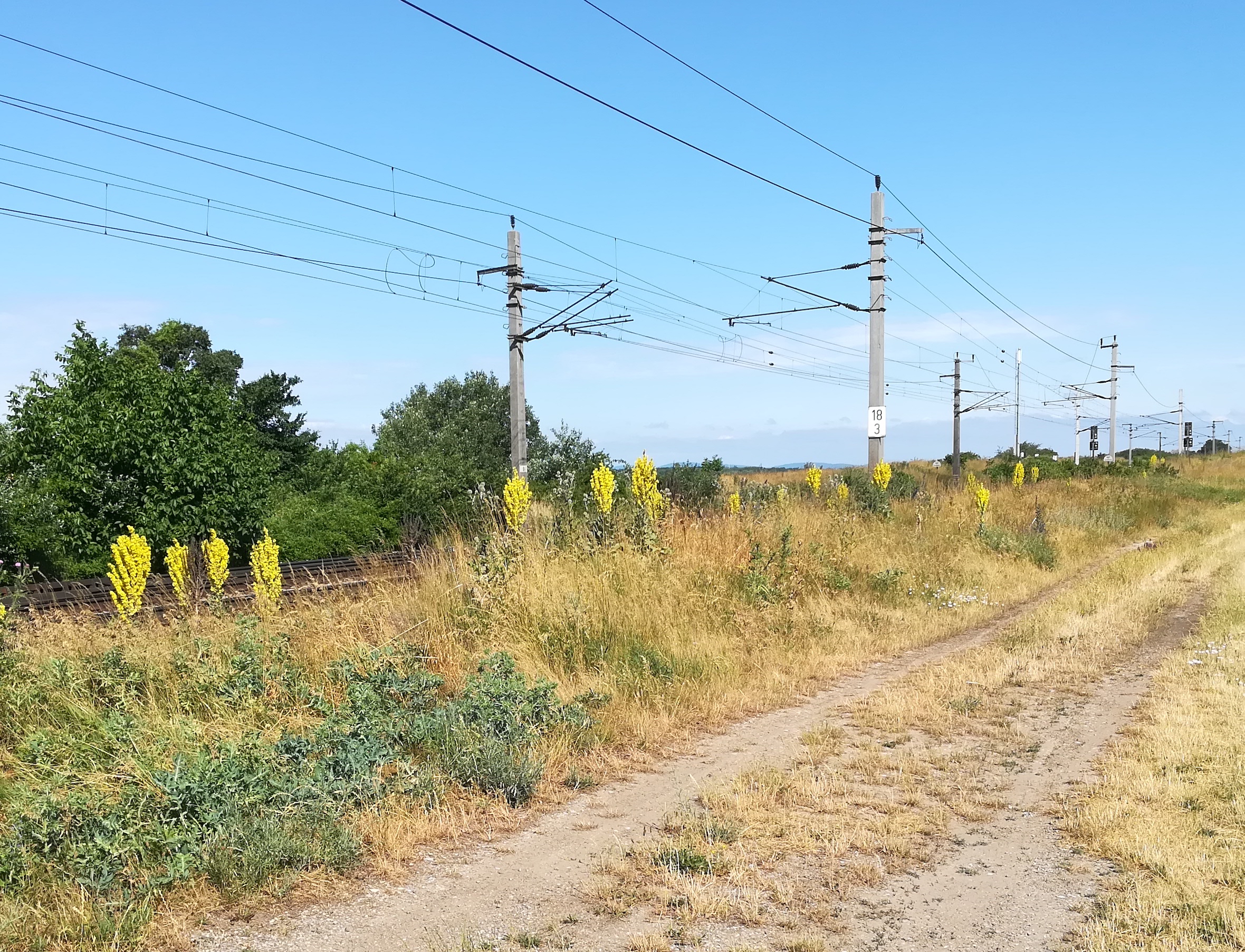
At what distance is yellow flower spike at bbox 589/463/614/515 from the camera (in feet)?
33.2

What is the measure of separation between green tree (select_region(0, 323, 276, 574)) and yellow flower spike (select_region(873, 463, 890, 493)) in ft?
40.0

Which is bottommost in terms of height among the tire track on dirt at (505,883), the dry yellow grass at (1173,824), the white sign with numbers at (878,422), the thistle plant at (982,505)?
the tire track on dirt at (505,883)

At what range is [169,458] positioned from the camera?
1731 cm

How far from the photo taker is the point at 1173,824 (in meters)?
4.39

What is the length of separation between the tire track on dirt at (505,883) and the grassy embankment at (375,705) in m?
0.18

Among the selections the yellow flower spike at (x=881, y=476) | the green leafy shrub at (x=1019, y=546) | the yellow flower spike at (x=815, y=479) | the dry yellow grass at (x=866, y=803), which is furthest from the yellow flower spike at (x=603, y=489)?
the yellow flower spike at (x=815, y=479)

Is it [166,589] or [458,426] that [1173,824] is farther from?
[458,426]

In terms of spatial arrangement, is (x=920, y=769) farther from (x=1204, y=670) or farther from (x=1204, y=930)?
(x=1204, y=670)

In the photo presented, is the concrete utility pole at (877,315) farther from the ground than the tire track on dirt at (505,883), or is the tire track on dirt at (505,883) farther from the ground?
the concrete utility pole at (877,315)

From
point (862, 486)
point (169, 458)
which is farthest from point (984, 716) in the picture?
point (169, 458)

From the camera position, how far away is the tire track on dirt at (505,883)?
3498mm

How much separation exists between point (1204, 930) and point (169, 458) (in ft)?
58.2

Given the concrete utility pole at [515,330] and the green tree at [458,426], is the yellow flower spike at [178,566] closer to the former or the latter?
the concrete utility pole at [515,330]

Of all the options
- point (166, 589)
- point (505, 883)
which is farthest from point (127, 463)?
point (505, 883)
